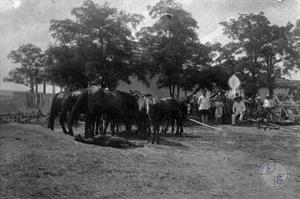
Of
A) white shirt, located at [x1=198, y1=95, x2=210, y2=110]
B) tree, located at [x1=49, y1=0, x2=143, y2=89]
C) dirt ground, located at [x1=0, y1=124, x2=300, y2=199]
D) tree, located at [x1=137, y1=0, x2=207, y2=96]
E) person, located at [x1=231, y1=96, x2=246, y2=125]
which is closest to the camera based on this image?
dirt ground, located at [x1=0, y1=124, x2=300, y2=199]

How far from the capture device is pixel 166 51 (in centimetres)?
3075

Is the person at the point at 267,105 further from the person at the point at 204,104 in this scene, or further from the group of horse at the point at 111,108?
the group of horse at the point at 111,108

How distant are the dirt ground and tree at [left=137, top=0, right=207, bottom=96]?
66.8 feet

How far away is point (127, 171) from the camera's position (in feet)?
24.6

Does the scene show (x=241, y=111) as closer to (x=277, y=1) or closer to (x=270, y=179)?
(x=277, y=1)

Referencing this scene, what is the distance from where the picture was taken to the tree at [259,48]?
37.9m

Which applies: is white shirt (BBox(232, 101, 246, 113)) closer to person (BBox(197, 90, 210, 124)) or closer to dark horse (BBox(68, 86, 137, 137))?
person (BBox(197, 90, 210, 124))

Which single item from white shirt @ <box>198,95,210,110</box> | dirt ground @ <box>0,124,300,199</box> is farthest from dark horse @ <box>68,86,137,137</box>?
white shirt @ <box>198,95,210,110</box>

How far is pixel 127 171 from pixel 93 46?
1932cm

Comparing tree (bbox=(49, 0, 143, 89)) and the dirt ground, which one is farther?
tree (bbox=(49, 0, 143, 89))

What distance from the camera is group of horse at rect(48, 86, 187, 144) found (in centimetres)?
1247

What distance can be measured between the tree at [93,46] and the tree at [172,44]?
10.4 feet

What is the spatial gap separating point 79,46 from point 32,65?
69.8ft

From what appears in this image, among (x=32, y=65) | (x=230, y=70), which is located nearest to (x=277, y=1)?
(x=230, y=70)
